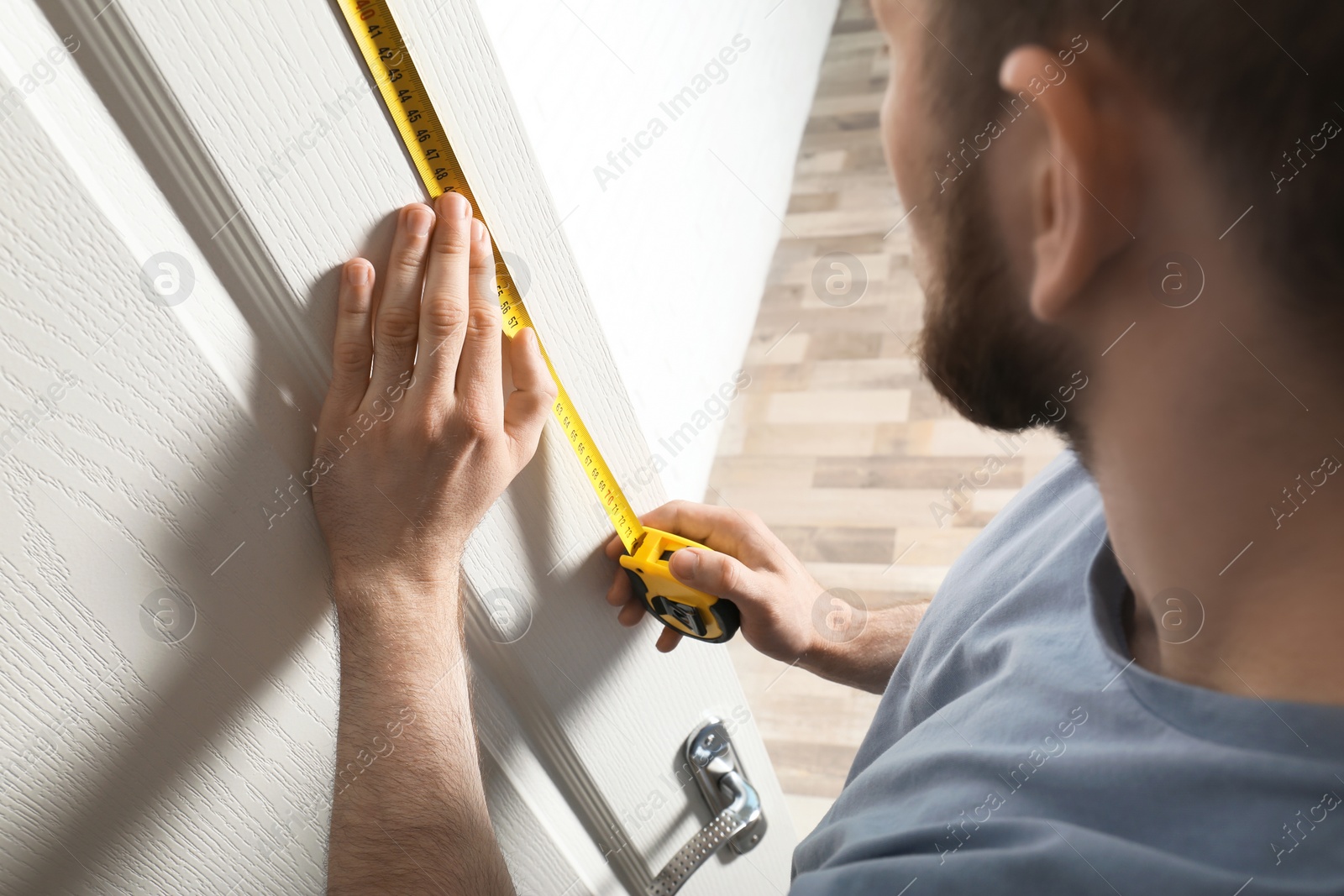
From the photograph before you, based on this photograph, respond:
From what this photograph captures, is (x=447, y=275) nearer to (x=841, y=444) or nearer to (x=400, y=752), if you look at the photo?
(x=400, y=752)

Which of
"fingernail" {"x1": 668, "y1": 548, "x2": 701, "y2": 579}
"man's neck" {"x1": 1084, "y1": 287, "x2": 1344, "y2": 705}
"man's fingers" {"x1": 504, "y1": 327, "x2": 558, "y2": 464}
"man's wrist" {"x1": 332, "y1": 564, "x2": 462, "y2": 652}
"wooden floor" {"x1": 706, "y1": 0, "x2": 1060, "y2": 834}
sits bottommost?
"wooden floor" {"x1": 706, "y1": 0, "x2": 1060, "y2": 834}

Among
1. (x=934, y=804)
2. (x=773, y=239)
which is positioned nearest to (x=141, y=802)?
(x=934, y=804)

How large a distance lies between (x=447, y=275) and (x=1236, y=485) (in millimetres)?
489

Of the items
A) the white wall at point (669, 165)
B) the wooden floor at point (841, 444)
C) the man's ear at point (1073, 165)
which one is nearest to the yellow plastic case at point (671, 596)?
the man's ear at point (1073, 165)

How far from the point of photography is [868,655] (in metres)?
1.02

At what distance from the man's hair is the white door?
37 centimetres

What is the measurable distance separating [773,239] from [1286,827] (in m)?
2.39

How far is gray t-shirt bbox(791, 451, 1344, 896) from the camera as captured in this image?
0.50 metres

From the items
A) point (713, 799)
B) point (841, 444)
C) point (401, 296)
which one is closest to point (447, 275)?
point (401, 296)

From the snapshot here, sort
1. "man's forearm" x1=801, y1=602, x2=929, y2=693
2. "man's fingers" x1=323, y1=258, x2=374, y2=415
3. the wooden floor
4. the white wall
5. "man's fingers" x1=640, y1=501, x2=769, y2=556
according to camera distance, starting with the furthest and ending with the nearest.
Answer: the wooden floor
the white wall
"man's forearm" x1=801, y1=602, x2=929, y2=693
"man's fingers" x1=640, y1=501, x2=769, y2=556
"man's fingers" x1=323, y1=258, x2=374, y2=415

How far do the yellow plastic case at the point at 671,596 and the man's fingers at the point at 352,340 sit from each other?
0.29 m

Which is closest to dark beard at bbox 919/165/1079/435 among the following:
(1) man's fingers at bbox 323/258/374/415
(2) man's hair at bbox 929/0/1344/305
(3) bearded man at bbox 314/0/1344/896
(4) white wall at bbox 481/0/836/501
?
(3) bearded man at bbox 314/0/1344/896

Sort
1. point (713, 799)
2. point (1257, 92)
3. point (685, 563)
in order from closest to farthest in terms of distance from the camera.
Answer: point (1257, 92)
point (685, 563)
point (713, 799)

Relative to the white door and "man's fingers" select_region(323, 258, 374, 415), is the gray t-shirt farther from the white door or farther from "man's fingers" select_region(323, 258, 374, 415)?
"man's fingers" select_region(323, 258, 374, 415)
